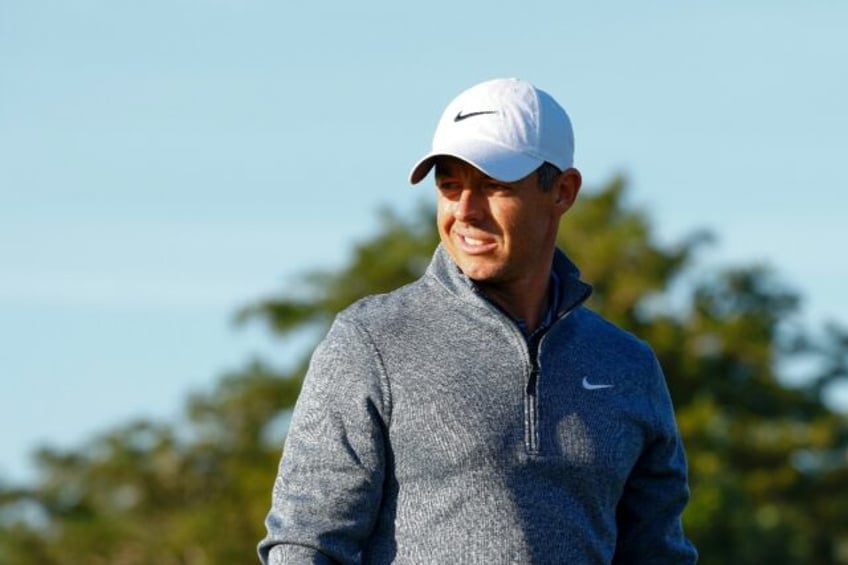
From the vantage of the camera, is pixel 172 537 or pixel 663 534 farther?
pixel 172 537

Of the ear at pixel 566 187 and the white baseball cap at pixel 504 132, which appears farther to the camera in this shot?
the ear at pixel 566 187

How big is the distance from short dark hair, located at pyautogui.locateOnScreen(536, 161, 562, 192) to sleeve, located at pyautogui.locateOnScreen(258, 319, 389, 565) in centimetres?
50

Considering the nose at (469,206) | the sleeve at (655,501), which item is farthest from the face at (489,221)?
the sleeve at (655,501)

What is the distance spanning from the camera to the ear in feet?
14.8

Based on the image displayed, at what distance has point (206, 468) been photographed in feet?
140

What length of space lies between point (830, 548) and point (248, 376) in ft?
37.3

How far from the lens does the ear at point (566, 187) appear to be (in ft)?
14.8

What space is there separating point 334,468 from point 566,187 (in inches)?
30.9

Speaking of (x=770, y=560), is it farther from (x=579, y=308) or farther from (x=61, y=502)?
(x=579, y=308)

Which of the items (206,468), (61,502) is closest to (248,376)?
(206,468)

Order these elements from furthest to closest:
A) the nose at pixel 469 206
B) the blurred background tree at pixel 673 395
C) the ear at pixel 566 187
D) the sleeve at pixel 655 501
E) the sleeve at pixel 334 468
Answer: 1. the blurred background tree at pixel 673 395
2. the sleeve at pixel 655 501
3. the ear at pixel 566 187
4. the nose at pixel 469 206
5. the sleeve at pixel 334 468

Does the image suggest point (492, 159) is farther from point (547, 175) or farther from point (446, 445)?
point (446, 445)

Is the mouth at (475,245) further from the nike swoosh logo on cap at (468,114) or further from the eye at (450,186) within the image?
the nike swoosh logo on cap at (468,114)

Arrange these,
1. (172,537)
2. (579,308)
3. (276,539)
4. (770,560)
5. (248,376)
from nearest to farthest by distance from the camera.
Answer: (276,539) < (579,308) < (770,560) < (172,537) < (248,376)
